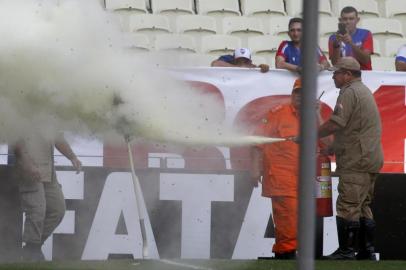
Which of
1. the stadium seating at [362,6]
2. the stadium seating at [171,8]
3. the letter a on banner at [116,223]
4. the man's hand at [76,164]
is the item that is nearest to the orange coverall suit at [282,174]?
the letter a on banner at [116,223]

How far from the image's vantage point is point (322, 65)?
439 inches

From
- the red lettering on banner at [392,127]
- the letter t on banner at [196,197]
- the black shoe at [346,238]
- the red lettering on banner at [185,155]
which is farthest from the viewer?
the red lettering on banner at [392,127]

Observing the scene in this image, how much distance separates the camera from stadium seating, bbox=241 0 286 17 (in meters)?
14.7

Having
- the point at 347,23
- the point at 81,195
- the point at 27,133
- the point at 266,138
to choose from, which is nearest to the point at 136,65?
the point at 27,133

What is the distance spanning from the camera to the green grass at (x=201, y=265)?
9219mm

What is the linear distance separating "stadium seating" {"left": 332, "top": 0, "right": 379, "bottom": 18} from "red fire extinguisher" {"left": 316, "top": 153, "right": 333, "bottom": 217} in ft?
15.7

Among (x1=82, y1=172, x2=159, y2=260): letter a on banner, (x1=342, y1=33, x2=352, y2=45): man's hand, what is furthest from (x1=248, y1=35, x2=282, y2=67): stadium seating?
(x1=82, y1=172, x2=159, y2=260): letter a on banner

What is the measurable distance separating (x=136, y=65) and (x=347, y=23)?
379 centimetres

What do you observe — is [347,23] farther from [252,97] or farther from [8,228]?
[8,228]

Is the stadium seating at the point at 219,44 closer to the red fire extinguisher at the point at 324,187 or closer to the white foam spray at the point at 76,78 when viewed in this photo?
the red fire extinguisher at the point at 324,187

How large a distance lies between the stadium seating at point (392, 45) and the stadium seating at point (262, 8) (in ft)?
4.92

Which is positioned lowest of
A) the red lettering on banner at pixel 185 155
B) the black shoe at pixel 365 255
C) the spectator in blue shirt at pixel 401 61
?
the black shoe at pixel 365 255

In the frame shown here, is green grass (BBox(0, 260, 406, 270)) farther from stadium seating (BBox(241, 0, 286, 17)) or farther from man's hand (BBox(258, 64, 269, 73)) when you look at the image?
stadium seating (BBox(241, 0, 286, 17))

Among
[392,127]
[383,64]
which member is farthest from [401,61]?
[383,64]
